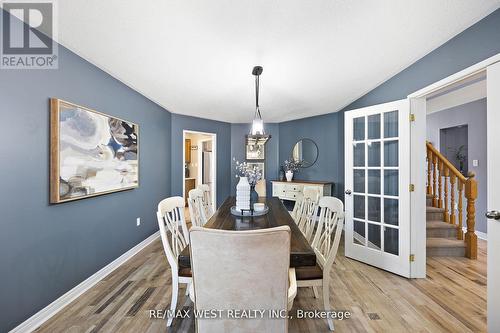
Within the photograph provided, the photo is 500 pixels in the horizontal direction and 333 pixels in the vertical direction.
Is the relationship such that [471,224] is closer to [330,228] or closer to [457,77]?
[457,77]

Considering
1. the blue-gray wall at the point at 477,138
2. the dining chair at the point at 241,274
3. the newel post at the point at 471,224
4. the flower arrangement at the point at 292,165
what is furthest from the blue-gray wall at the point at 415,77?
the blue-gray wall at the point at 477,138

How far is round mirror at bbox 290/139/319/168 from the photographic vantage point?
477 cm

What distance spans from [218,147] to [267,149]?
1.25 m

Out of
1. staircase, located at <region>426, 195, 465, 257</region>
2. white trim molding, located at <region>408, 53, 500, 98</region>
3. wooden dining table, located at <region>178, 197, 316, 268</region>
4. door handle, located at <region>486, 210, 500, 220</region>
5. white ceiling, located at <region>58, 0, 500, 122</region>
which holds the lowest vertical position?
staircase, located at <region>426, 195, 465, 257</region>

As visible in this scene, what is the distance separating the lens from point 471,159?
13.0 feet

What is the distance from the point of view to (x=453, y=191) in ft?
10.9

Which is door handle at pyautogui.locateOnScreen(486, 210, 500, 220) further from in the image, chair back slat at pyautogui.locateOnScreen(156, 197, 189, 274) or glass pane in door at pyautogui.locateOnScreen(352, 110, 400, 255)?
chair back slat at pyautogui.locateOnScreen(156, 197, 189, 274)

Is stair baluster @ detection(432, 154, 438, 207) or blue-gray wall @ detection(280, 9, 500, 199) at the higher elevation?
blue-gray wall @ detection(280, 9, 500, 199)

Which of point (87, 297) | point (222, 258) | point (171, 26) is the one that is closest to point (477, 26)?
point (171, 26)

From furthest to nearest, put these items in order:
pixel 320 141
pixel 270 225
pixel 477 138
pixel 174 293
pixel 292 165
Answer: pixel 292 165 → pixel 320 141 → pixel 477 138 → pixel 270 225 → pixel 174 293

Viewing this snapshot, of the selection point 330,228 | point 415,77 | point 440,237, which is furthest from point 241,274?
point 440,237

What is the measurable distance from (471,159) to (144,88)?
5.86 meters

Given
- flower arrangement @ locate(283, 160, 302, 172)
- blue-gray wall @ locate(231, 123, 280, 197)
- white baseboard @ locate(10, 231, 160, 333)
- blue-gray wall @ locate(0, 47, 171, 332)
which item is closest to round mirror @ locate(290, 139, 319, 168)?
flower arrangement @ locate(283, 160, 302, 172)

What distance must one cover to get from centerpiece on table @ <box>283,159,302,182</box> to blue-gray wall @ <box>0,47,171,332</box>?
11.1 ft
